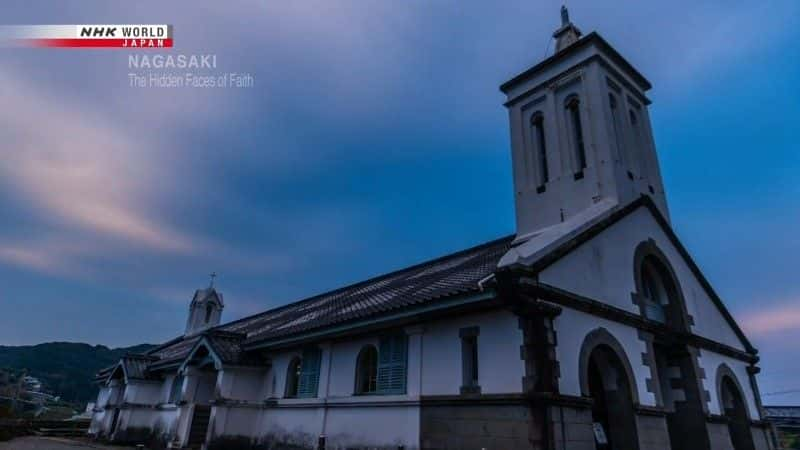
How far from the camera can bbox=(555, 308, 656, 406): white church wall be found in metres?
9.59

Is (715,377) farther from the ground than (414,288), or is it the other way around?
(414,288)

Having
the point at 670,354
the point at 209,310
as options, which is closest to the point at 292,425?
the point at 670,354

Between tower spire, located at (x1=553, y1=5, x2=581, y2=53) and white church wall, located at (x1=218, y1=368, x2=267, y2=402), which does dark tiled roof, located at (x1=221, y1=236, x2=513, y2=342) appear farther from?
tower spire, located at (x1=553, y1=5, x2=581, y2=53)

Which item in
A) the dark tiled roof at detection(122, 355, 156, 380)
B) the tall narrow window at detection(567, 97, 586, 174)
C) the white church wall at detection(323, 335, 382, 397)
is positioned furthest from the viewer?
the dark tiled roof at detection(122, 355, 156, 380)

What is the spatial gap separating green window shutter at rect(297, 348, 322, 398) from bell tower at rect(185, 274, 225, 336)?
2901 centimetres

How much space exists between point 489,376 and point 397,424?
317 cm

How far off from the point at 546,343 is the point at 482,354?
155cm

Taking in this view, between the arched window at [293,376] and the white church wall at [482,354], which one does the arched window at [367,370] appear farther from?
the arched window at [293,376]

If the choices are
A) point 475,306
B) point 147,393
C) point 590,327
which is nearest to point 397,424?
point 475,306

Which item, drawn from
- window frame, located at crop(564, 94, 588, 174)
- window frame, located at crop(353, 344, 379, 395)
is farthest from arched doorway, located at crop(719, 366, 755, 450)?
window frame, located at crop(353, 344, 379, 395)

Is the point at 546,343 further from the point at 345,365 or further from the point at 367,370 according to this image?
the point at 345,365

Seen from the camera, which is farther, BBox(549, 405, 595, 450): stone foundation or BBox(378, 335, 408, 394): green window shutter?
BBox(378, 335, 408, 394): green window shutter

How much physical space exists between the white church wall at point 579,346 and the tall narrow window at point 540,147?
6.23 meters

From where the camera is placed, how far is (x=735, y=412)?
15664 mm
